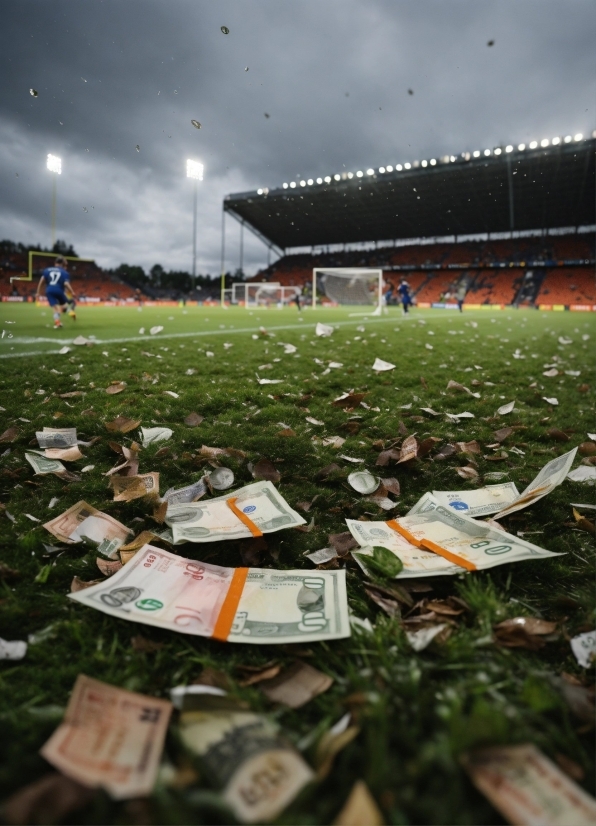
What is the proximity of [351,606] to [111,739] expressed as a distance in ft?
3.19

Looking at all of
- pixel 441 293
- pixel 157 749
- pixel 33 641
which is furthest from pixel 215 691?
pixel 441 293

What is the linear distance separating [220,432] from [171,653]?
7.51 feet

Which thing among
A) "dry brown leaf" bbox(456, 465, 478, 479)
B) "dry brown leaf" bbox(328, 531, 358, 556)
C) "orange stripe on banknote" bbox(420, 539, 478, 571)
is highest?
"dry brown leaf" bbox(456, 465, 478, 479)

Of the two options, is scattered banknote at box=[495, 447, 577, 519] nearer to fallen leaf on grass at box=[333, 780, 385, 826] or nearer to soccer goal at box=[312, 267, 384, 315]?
fallen leaf on grass at box=[333, 780, 385, 826]

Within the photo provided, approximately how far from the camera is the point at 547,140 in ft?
97.8

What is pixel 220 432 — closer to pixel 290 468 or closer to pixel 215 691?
pixel 290 468

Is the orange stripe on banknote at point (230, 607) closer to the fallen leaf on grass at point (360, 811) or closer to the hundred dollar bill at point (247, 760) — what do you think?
the hundred dollar bill at point (247, 760)

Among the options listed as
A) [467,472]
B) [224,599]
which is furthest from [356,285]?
[224,599]

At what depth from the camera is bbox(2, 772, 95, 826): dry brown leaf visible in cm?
92

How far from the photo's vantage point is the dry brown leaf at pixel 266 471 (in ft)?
10.0

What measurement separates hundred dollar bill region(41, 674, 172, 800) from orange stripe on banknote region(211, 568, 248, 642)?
38 cm

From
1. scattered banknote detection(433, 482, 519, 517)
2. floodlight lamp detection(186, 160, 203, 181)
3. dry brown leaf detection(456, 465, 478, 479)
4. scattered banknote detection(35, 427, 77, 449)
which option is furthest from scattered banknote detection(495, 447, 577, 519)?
floodlight lamp detection(186, 160, 203, 181)

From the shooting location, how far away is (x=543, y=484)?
2.65 m

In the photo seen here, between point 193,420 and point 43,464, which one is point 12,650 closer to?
point 43,464
